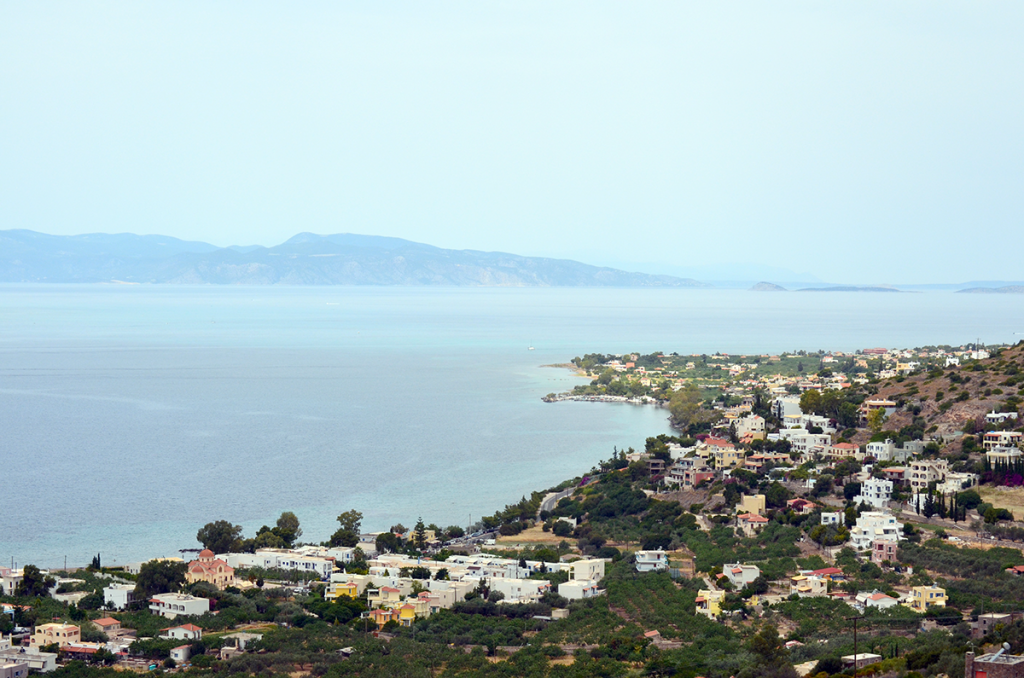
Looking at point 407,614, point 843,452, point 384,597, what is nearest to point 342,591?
point 384,597

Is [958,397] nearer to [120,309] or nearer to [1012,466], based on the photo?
[1012,466]

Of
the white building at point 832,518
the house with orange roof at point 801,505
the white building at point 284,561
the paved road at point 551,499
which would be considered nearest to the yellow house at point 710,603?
the white building at point 832,518

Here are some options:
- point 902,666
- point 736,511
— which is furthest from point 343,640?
A: point 736,511

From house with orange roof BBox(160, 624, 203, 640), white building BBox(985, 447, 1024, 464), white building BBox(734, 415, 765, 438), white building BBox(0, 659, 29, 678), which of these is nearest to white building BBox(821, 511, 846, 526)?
white building BBox(985, 447, 1024, 464)

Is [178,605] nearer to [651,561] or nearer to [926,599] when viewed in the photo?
[651,561]

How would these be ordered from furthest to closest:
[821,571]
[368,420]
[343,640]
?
[368,420], [821,571], [343,640]

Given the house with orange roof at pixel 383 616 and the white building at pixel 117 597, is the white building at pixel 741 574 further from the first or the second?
the white building at pixel 117 597
